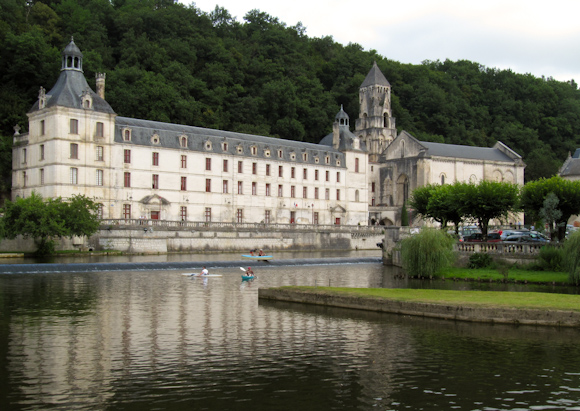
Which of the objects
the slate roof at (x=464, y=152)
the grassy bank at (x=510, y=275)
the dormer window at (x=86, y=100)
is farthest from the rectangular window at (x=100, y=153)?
the slate roof at (x=464, y=152)

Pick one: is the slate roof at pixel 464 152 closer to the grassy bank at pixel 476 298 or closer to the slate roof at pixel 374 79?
the slate roof at pixel 374 79

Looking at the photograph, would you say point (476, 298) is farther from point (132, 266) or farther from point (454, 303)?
point (132, 266)

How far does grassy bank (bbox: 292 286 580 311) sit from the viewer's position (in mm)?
21203

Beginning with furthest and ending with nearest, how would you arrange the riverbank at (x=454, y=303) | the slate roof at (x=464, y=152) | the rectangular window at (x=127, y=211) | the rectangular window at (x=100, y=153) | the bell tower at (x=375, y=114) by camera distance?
1. the bell tower at (x=375, y=114)
2. the slate roof at (x=464, y=152)
3. the rectangular window at (x=127, y=211)
4. the rectangular window at (x=100, y=153)
5. the riverbank at (x=454, y=303)

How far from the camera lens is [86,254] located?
5291cm

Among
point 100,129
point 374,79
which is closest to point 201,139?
point 100,129

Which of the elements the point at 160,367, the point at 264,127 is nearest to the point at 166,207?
the point at 264,127

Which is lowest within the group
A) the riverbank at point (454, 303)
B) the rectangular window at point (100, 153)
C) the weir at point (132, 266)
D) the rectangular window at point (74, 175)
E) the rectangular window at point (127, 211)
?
the riverbank at point (454, 303)

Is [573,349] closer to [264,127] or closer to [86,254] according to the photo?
[86,254]

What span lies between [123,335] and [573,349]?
1216cm

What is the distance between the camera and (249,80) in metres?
101

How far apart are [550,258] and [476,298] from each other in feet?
49.1

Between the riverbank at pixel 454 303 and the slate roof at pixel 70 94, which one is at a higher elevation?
the slate roof at pixel 70 94

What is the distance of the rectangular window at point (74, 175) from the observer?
6131 centimetres
